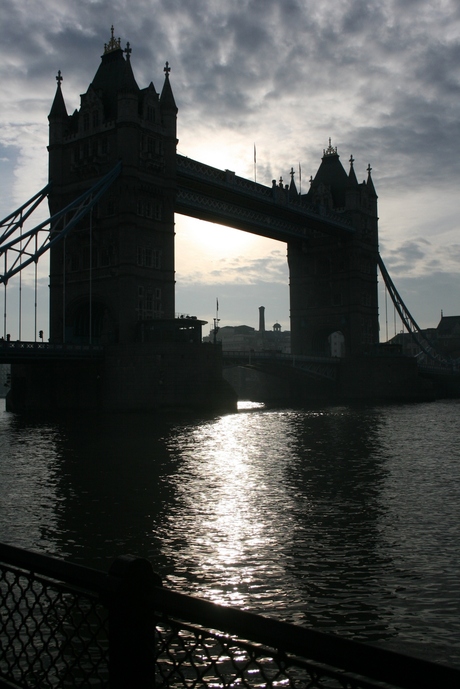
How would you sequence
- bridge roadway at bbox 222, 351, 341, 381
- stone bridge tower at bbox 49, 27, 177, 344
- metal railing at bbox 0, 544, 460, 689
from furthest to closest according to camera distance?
bridge roadway at bbox 222, 351, 341, 381
stone bridge tower at bbox 49, 27, 177, 344
metal railing at bbox 0, 544, 460, 689

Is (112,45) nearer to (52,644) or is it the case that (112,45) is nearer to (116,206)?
(116,206)

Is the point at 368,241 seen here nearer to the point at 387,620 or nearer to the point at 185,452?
the point at 185,452

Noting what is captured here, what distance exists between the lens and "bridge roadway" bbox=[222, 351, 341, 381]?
265 ft

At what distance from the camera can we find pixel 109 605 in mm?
4293

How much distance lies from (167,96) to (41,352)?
105 ft

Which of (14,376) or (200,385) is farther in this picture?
(14,376)

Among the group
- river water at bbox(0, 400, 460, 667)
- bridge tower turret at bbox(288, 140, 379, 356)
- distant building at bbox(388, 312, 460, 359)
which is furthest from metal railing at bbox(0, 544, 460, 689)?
distant building at bbox(388, 312, 460, 359)

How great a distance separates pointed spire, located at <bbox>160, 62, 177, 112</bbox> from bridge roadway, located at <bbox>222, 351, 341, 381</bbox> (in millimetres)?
27239

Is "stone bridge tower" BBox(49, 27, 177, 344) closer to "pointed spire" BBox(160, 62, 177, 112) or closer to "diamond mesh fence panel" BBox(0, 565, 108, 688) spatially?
"pointed spire" BBox(160, 62, 177, 112)

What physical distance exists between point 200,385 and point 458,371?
66.8 m

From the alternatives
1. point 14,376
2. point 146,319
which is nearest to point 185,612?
point 146,319

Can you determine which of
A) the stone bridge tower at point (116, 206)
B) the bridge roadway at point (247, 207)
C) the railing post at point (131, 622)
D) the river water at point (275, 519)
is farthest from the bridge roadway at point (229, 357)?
the railing post at point (131, 622)

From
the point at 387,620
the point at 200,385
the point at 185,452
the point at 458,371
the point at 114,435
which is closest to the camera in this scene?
the point at 387,620

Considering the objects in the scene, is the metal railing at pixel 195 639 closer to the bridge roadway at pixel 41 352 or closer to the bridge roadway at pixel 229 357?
the bridge roadway at pixel 41 352
